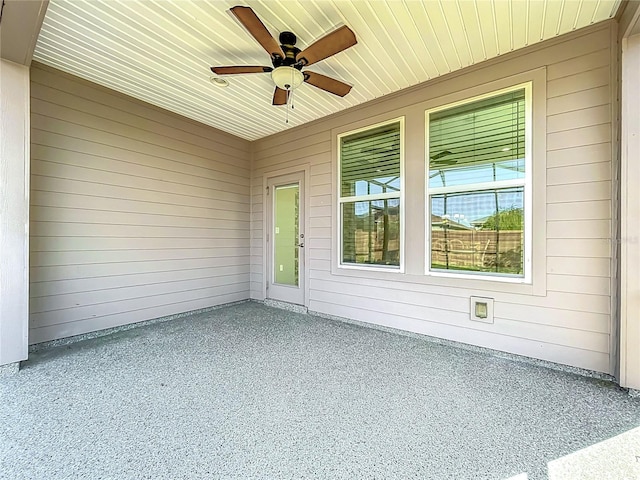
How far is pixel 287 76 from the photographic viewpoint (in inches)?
94.3

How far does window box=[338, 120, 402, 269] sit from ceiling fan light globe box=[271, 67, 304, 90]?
58.0 inches

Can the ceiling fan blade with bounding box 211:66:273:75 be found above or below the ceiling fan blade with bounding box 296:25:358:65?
below

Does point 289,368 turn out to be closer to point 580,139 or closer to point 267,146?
point 580,139

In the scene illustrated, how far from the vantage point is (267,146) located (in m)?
4.80

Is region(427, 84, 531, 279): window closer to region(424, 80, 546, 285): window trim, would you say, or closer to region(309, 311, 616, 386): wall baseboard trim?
region(424, 80, 546, 285): window trim

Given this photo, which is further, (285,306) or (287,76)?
(285,306)

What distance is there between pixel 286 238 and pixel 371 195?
5.46 ft

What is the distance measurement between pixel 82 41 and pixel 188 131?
163 centimetres

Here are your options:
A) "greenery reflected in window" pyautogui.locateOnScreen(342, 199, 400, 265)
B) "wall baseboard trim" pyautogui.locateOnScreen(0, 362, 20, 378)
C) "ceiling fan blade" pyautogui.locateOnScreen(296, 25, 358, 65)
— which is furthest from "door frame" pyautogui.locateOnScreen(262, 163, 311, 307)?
"wall baseboard trim" pyautogui.locateOnScreen(0, 362, 20, 378)

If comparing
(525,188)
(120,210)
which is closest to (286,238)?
(120,210)

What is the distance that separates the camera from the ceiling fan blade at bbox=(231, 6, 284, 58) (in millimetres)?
1785

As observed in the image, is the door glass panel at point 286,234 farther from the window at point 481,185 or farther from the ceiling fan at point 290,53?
the window at point 481,185

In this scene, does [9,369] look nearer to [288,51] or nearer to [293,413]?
[293,413]

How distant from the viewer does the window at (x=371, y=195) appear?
3.46 meters
